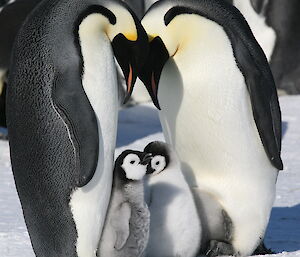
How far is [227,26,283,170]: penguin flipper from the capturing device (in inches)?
177

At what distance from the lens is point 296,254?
4.23 m

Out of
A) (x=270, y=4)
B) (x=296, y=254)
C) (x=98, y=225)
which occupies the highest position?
(x=98, y=225)

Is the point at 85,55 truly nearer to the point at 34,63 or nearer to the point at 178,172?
the point at 34,63

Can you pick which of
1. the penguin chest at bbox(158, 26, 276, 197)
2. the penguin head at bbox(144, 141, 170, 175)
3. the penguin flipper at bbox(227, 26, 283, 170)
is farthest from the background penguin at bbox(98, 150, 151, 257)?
the penguin flipper at bbox(227, 26, 283, 170)

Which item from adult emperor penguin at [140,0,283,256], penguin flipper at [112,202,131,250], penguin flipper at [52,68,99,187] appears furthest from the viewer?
adult emperor penguin at [140,0,283,256]

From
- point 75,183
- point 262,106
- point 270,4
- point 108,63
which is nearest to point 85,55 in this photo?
point 108,63

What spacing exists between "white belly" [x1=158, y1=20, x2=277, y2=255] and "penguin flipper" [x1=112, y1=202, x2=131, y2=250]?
0.50m

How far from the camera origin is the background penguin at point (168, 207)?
4.37m

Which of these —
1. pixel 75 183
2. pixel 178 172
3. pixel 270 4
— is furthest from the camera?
pixel 270 4

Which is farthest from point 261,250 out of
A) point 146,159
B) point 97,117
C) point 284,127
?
point 284,127

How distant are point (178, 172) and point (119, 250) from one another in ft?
1.31

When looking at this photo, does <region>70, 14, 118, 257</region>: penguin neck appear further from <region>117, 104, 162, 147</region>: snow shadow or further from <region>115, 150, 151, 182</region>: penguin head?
<region>117, 104, 162, 147</region>: snow shadow

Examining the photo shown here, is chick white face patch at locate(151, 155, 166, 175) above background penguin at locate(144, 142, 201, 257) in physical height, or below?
above

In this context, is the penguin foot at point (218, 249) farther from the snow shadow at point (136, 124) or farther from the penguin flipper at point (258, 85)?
the snow shadow at point (136, 124)
